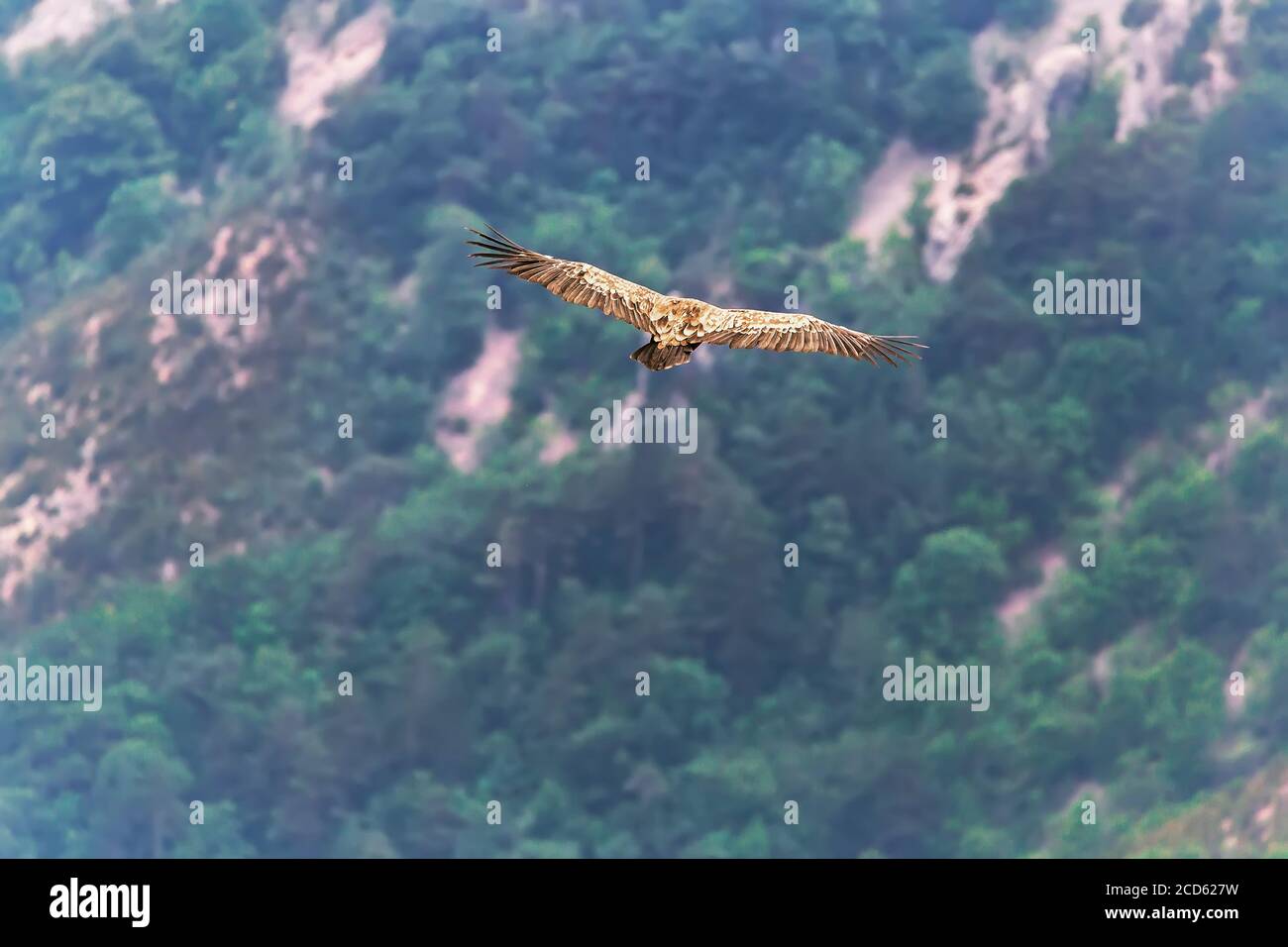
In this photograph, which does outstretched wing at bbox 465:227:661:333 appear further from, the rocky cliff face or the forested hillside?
the rocky cliff face

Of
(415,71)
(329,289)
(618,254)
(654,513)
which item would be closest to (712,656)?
(654,513)

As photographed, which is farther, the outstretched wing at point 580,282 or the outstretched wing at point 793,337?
the outstretched wing at point 580,282

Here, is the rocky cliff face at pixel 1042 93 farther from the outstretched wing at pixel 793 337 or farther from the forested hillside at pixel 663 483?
the outstretched wing at pixel 793 337

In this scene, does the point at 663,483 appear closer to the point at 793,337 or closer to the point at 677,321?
the point at 793,337

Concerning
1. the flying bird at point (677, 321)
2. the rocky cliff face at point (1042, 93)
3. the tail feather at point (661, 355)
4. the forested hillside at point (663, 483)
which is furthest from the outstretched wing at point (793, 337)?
the rocky cliff face at point (1042, 93)

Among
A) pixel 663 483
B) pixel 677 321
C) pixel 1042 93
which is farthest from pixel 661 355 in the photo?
pixel 1042 93

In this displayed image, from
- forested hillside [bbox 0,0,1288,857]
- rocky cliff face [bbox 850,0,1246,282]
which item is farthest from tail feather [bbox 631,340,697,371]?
rocky cliff face [bbox 850,0,1246,282]
